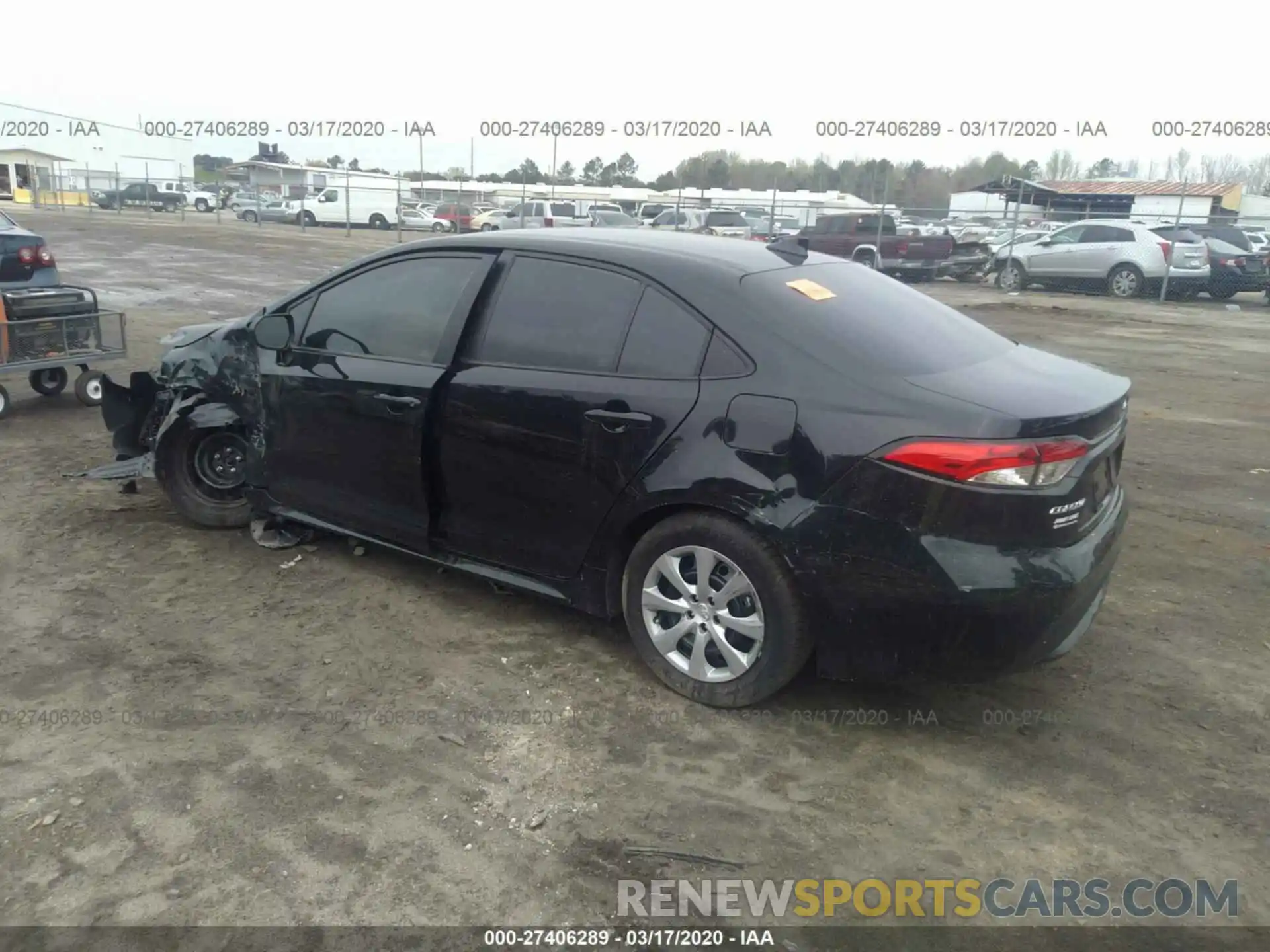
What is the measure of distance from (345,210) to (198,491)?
1527 inches

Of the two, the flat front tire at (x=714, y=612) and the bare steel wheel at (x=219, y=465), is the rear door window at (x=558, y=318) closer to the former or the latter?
the flat front tire at (x=714, y=612)

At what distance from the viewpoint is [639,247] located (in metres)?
3.93

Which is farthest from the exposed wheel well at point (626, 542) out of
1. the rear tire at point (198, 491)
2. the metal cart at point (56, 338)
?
the metal cart at point (56, 338)

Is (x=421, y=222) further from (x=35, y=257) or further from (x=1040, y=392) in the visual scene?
(x=1040, y=392)

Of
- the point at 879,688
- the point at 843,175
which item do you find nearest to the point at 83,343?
the point at 879,688

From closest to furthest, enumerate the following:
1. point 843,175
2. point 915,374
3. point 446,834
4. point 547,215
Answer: point 446,834 → point 915,374 → point 547,215 → point 843,175

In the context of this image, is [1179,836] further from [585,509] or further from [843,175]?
[843,175]

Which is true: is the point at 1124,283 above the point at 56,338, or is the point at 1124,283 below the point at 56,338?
above

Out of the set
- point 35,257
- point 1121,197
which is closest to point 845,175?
point 1121,197

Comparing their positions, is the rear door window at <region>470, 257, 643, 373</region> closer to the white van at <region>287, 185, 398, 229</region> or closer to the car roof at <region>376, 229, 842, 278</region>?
the car roof at <region>376, 229, 842, 278</region>

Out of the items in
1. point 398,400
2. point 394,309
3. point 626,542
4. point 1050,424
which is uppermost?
point 394,309

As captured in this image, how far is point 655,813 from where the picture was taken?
3.04 metres

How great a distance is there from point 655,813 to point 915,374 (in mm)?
1641

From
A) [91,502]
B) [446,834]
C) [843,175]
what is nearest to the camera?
[446,834]
